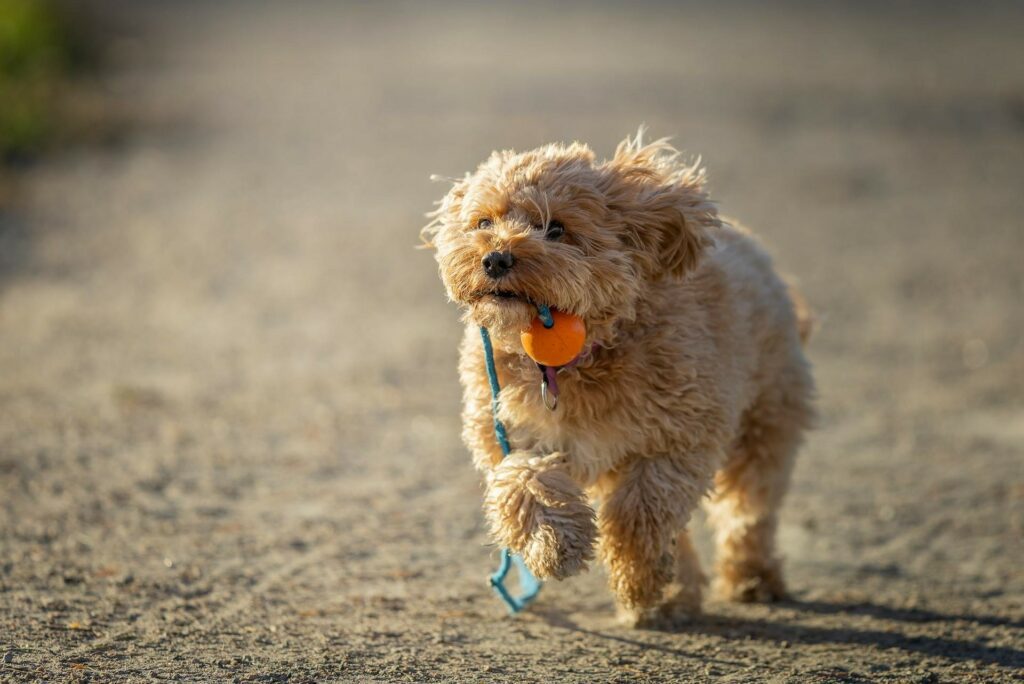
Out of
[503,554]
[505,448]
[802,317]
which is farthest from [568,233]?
[802,317]

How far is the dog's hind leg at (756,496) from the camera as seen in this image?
19.3 ft

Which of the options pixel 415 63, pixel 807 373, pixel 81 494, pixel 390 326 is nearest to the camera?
pixel 807 373

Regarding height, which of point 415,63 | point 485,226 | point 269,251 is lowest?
point 485,226

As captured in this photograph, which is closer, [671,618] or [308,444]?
[671,618]

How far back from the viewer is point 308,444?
809cm

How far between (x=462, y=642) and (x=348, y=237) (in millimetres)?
8858

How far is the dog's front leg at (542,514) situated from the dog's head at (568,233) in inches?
20.5

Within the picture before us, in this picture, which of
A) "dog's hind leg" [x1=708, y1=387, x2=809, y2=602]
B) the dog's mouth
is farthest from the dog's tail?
the dog's mouth

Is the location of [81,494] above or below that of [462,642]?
above

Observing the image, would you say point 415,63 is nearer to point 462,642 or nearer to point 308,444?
point 308,444

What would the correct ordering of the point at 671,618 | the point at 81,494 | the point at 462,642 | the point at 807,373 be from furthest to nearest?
the point at 81,494 < the point at 807,373 < the point at 671,618 < the point at 462,642

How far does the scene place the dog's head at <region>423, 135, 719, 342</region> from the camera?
4496mm

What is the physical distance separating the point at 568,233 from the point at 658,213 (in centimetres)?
40

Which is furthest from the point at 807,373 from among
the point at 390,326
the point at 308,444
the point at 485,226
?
the point at 390,326
